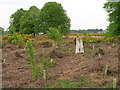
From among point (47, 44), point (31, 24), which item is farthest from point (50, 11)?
point (47, 44)

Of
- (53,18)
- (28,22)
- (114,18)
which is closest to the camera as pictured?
(114,18)

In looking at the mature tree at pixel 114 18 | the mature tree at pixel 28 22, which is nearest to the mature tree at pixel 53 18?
the mature tree at pixel 28 22

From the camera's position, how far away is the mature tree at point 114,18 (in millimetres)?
23628

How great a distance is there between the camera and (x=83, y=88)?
8.11 m

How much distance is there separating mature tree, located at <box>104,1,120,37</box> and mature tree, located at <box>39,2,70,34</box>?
37.4ft

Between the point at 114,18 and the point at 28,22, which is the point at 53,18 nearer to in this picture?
the point at 28,22

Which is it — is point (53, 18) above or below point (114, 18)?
above

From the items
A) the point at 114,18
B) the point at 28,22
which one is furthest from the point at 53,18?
the point at 114,18

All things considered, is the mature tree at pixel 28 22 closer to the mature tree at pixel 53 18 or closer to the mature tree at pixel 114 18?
the mature tree at pixel 53 18

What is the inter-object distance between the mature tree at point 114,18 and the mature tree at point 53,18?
11.4 metres

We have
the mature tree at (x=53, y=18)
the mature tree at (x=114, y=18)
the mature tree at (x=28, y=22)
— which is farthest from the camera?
the mature tree at (x=28, y=22)

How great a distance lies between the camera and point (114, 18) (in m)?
23.9

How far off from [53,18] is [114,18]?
13.2 m

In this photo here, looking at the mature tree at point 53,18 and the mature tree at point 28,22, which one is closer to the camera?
the mature tree at point 53,18
